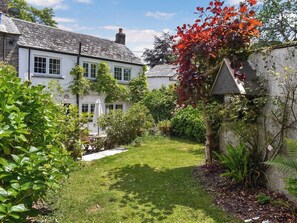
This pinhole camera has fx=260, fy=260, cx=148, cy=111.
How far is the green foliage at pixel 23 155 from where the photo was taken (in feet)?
8.56

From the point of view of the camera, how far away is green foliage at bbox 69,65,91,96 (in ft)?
66.1

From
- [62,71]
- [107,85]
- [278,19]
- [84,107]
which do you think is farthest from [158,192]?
[107,85]

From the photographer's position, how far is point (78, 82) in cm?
2027

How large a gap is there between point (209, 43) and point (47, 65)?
14978 millimetres

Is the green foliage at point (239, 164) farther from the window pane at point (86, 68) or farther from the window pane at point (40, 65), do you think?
the window pane at point (86, 68)

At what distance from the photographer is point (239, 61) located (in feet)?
21.9

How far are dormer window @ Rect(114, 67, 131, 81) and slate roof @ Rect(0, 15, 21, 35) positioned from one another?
29.1 ft

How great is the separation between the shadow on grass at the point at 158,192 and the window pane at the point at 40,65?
13070 millimetres

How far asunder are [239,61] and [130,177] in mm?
4417

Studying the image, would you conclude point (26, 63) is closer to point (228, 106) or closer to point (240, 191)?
point (228, 106)

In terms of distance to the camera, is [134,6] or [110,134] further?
[134,6]

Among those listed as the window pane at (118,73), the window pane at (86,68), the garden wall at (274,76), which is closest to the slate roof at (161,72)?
the window pane at (118,73)

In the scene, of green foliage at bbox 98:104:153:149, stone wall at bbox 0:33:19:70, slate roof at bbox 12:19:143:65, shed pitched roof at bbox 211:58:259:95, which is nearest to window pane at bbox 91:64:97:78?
slate roof at bbox 12:19:143:65

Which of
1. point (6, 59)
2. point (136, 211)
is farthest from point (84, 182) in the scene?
point (6, 59)
